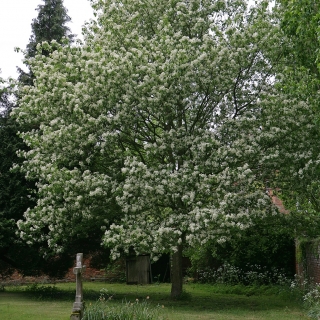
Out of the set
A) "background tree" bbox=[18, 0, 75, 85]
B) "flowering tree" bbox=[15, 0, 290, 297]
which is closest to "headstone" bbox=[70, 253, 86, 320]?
"flowering tree" bbox=[15, 0, 290, 297]

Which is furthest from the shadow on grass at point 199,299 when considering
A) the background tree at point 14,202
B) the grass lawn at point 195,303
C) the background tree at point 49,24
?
the background tree at point 49,24

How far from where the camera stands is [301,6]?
50.3 ft

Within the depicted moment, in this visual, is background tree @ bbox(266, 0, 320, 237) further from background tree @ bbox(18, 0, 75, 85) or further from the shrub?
background tree @ bbox(18, 0, 75, 85)

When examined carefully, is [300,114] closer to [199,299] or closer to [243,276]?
[199,299]

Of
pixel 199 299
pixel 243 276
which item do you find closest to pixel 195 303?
pixel 199 299

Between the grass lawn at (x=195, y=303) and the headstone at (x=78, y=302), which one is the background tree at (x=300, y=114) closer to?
the grass lawn at (x=195, y=303)

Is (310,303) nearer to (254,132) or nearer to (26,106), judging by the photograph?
(254,132)

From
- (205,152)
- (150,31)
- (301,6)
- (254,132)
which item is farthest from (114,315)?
(150,31)

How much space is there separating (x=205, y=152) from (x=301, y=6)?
4.95 metres

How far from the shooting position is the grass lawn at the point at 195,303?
52.1ft

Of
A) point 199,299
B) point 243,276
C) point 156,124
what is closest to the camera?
point 156,124

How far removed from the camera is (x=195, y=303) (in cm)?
1967

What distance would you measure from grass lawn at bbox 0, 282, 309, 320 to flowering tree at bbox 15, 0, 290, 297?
7.00 ft

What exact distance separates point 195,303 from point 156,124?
20.0ft
